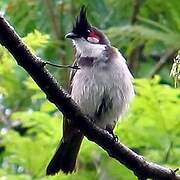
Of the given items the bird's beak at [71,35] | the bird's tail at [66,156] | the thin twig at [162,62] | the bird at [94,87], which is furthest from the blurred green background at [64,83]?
the bird's tail at [66,156]

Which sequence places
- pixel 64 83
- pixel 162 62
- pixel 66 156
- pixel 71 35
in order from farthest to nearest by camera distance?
pixel 162 62, pixel 64 83, pixel 71 35, pixel 66 156

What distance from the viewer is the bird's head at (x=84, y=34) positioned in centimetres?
537

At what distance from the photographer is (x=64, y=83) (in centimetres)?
800

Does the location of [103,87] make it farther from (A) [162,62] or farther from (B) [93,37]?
(A) [162,62]

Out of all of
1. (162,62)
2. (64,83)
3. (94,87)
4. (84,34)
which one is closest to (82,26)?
(84,34)

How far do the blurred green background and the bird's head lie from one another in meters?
0.23

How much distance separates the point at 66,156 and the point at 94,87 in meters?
0.50

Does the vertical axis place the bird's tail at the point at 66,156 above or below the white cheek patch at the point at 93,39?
below

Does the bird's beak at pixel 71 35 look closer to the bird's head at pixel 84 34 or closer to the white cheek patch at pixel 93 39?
the bird's head at pixel 84 34

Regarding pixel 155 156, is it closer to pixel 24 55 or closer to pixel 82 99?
pixel 82 99

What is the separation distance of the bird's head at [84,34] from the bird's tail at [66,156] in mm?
665

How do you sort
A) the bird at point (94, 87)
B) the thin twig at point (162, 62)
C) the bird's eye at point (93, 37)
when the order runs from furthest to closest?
the thin twig at point (162, 62)
the bird's eye at point (93, 37)
the bird at point (94, 87)

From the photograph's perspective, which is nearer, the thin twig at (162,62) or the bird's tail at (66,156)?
the bird's tail at (66,156)

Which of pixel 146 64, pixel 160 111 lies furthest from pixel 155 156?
pixel 146 64
